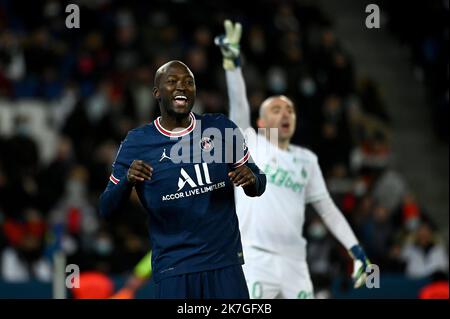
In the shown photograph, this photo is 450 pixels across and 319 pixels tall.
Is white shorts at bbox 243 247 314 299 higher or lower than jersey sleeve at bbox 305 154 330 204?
lower

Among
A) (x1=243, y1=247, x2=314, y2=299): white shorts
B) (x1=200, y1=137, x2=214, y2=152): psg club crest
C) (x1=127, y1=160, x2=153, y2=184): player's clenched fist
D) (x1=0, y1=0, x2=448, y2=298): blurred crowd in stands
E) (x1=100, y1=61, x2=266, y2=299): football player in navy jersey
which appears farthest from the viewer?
(x1=0, y1=0, x2=448, y2=298): blurred crowd in stands

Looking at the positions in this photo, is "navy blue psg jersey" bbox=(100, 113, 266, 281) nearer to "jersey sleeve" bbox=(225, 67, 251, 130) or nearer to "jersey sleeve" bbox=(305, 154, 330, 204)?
"jersey sleeve" bbox=(225, 67, 251, 130)

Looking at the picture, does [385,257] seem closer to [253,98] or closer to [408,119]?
[253,98]

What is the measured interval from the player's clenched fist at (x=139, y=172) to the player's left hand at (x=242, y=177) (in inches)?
17.1

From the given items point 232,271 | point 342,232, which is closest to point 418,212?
point 342,232

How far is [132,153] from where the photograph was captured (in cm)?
543

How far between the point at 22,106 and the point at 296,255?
311 inches

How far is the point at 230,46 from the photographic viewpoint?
7668 mm

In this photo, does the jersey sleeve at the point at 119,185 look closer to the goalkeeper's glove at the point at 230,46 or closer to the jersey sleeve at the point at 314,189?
the goalkeeper's glove at the point at 230,46

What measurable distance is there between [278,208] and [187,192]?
2.20 m

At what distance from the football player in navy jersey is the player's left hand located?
25 mm

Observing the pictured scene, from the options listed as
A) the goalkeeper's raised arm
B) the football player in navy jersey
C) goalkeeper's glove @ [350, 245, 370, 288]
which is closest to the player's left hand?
the football player in navy jersey

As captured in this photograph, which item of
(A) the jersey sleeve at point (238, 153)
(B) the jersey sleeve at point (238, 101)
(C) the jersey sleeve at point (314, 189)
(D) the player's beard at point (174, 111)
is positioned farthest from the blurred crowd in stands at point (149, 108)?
(D) the player's beard at point (174, 111)

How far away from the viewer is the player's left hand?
520 cm
